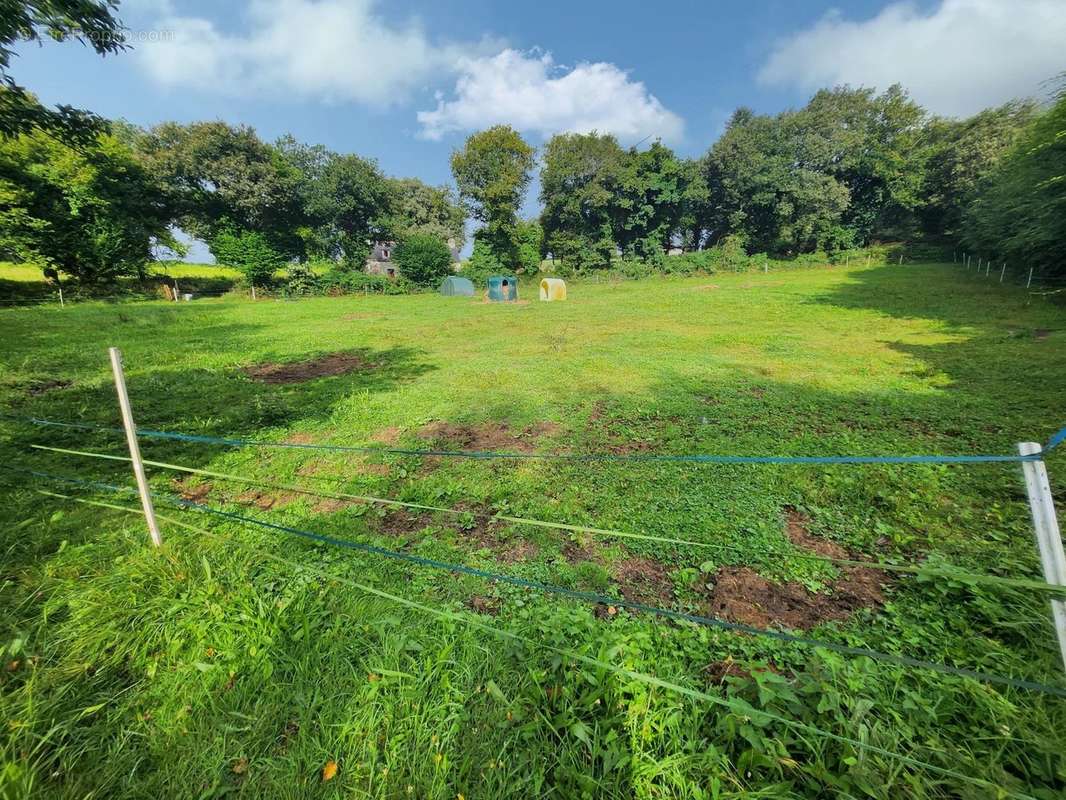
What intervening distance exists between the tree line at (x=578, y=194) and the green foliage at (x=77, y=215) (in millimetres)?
136

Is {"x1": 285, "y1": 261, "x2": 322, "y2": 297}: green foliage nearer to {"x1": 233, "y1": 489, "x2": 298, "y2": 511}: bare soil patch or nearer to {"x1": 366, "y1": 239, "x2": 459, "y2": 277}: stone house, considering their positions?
{"x1": 366, "y1": 239, "x2": 459, "y2": 277}: stone house

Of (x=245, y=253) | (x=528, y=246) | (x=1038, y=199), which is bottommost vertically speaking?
(x=1038, y=199)

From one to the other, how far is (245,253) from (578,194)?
95.5ft

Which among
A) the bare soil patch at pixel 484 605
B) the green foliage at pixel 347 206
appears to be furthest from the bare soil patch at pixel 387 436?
the green foliage at pixel 347 206

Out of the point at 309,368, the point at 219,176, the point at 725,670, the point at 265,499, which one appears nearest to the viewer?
the point at 725,670

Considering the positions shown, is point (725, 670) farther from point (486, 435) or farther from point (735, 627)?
point (486, 435)

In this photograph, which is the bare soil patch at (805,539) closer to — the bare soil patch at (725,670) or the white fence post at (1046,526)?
the bare soil patch at (725,670)

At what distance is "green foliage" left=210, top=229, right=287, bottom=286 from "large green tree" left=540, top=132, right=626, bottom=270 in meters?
25.8

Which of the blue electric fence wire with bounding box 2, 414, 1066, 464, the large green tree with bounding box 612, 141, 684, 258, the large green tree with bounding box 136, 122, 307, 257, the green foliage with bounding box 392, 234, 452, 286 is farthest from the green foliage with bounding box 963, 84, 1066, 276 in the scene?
the large green tree with bounding box 136, 122, 307, 257

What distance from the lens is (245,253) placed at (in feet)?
102

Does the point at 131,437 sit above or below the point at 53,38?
below

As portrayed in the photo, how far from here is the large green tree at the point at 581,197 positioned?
131 feet

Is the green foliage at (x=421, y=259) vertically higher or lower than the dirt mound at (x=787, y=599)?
higher

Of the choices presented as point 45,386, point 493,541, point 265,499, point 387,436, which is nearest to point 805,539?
point 493,541
